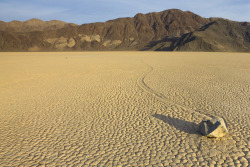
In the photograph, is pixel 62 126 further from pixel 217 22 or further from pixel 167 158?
pixel 217 22

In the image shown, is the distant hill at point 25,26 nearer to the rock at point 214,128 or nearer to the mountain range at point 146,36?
the mountain range at point 146,36

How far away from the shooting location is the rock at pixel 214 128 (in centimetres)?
444

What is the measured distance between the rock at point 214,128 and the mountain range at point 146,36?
61621 millimetres

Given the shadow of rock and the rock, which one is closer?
the rock

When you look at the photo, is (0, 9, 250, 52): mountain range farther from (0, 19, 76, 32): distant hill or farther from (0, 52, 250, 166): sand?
(0, 52, 250, 166): sand

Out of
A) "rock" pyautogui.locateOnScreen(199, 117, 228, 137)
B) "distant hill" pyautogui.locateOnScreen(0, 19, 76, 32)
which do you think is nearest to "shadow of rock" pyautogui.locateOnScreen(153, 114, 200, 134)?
"rock" pyautogui.locateOnScreen(199, 117, 228, 137)

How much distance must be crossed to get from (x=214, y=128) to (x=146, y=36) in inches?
3671

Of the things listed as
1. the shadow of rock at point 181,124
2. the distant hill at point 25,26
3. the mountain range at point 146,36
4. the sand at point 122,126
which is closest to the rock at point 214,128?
the sand at point 122,126

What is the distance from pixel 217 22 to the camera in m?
78.0

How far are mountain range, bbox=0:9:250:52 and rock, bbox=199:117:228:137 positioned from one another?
61.6m

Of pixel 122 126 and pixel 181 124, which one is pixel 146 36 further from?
pixel 122 126

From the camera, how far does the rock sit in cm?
444

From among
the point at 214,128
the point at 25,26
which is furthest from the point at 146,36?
the point at 25,26

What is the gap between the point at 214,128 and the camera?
446 centimetres
